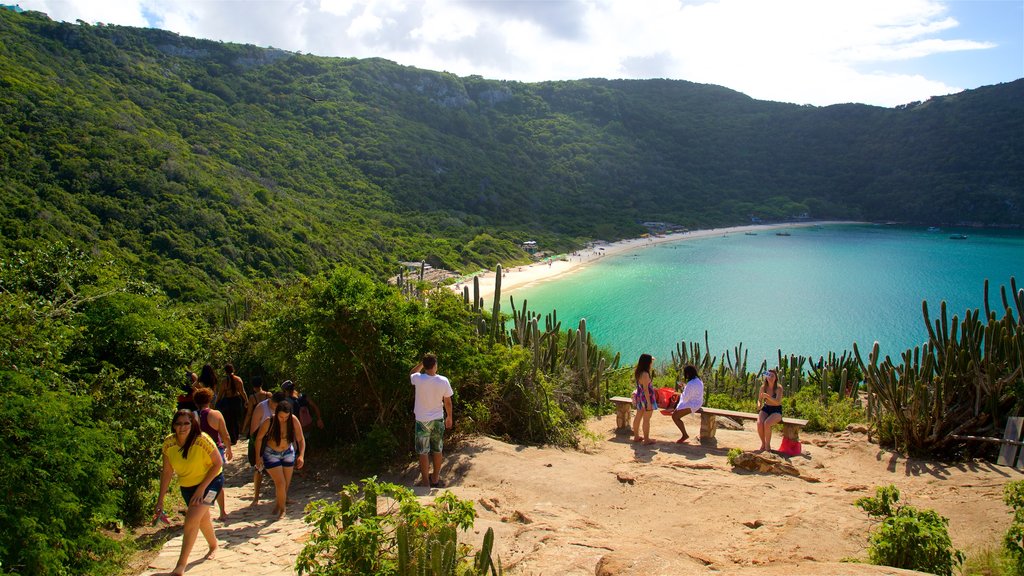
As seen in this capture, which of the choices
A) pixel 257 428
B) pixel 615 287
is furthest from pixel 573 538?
pixel 615 287

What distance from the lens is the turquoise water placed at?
30719 mm

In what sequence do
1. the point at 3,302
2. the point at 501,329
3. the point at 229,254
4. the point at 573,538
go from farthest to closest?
the point at 229,254 → the point at 501,329 → the point at 3,302 → the point at 573,538

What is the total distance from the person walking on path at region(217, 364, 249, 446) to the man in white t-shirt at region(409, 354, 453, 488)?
2.76 metres

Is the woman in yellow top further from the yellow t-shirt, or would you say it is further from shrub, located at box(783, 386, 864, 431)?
shrub, located at box(783, 386, 864, 431)

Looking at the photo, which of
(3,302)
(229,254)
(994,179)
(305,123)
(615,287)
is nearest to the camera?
(3,302)

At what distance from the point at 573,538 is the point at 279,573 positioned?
211 centimetres

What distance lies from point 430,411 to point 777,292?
138 ft

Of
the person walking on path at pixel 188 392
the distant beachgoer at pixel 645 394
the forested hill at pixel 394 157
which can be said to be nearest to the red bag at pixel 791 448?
the distant beachgoer at pixel 645 394

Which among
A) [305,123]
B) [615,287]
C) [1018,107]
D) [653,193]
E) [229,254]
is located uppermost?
[1018,107]

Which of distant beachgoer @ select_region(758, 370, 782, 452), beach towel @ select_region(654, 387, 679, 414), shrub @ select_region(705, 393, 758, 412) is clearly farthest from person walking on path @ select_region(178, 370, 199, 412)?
shrub @ select_region(705, 393, 758, 412)

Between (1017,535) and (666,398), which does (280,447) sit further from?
(666,398)

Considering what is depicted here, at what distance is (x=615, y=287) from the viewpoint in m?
45.0

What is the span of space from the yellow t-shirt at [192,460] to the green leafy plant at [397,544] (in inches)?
49.1

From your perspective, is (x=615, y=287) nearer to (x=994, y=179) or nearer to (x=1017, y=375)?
(x=1017, y=375)
